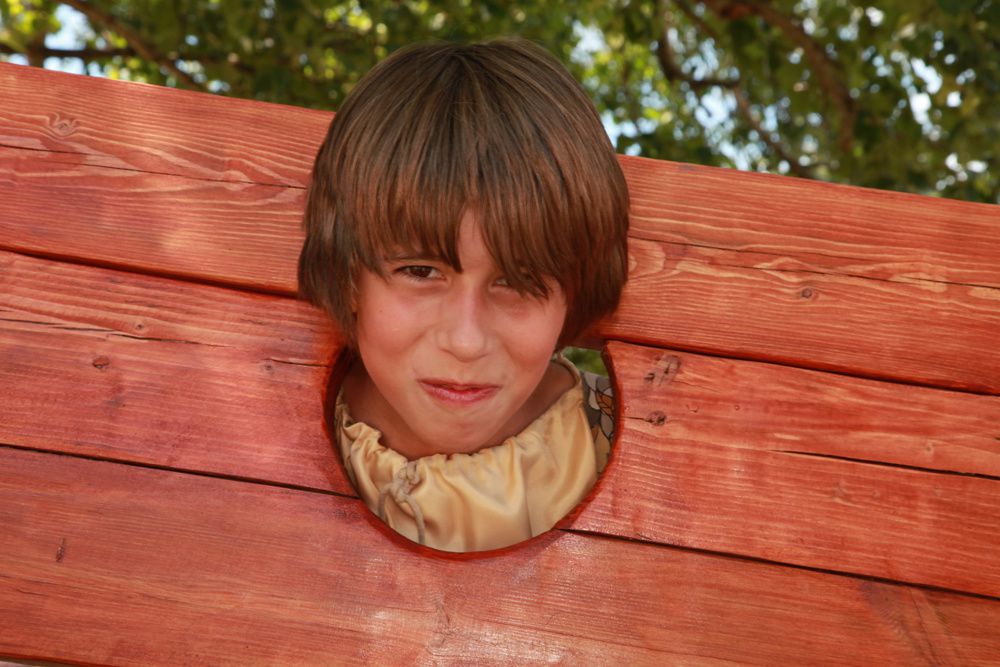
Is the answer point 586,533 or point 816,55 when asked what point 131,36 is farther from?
point 586,533

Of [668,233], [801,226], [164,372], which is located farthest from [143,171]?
[801,226]

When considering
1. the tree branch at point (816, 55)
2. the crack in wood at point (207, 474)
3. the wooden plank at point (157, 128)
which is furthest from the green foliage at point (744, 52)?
the crack in wood at point (207, 474)

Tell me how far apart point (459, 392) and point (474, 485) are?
213mm

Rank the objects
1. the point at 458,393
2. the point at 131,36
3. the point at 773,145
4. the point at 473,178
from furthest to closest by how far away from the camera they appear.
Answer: the point at 773,145
the point at 131,36
the point at 458,393
the point at 473,178

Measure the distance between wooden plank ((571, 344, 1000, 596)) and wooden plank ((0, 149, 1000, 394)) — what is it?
0.05m

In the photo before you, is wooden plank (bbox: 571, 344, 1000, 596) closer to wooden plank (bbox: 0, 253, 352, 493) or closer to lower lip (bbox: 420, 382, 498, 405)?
lower lip (bbox: 420, 382, 498, 405)

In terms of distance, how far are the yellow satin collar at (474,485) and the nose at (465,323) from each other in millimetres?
332

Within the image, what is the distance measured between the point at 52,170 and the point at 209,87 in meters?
2.91

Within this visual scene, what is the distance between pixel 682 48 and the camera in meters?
6.00

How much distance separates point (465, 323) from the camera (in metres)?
1.58

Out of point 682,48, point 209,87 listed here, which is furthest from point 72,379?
point 682,48

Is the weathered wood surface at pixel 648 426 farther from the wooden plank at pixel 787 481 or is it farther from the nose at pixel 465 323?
the nose at pixel 465 323

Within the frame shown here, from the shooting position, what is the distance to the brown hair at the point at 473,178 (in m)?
1.52

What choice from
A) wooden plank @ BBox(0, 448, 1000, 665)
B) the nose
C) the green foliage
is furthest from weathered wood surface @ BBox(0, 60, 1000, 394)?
the green foliage
